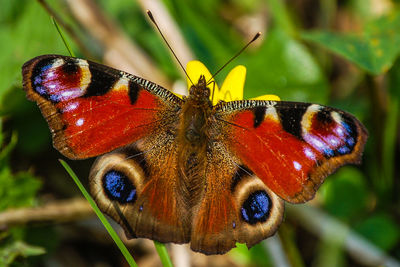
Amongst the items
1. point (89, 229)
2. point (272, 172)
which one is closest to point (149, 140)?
point (272, 172)

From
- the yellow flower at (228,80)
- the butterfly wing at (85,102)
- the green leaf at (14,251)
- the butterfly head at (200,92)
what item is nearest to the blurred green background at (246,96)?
the green leaf at (14,251)

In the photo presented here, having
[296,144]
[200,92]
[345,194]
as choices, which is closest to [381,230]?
[345,194]

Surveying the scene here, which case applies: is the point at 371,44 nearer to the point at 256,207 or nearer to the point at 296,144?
the point at 296,144

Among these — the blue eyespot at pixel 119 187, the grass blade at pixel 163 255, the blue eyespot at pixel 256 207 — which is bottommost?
the blue eyespot at pixel 256 207

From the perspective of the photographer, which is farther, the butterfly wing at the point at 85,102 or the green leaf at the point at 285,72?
the green leaf at the point at 285,72

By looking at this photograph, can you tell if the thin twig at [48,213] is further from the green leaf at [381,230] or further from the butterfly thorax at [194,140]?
the green leaf at [381,230]

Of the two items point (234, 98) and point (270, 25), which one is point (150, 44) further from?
point (234, 98)
